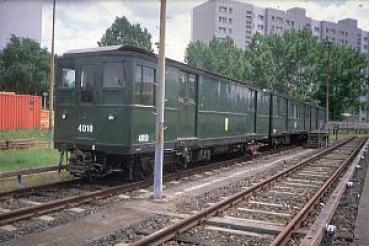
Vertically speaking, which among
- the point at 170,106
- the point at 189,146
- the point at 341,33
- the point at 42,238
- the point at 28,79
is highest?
the point at 341,33

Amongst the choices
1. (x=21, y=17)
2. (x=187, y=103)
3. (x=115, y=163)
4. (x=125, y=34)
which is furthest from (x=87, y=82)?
(x=125, y=34)

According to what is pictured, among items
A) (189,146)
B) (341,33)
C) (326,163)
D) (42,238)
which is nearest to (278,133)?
(326,163)

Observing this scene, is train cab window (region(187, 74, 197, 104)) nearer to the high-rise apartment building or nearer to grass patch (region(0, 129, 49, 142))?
grass patch (region(0, 129, 49, 142))

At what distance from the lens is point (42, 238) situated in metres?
7.38

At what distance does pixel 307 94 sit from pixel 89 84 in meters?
46.1

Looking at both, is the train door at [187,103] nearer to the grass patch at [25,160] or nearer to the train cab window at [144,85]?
the train cab window at [144,85]

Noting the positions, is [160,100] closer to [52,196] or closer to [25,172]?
[52,196]

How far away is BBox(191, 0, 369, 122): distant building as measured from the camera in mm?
111769

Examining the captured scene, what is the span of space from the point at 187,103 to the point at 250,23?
368 feet

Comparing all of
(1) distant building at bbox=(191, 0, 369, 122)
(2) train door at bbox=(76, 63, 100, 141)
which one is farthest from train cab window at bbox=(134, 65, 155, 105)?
(1) distant building at bbox=(191, 0, 369, 122)

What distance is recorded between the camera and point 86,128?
486 inches

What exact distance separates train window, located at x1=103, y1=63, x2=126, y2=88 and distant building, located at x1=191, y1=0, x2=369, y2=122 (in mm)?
91448

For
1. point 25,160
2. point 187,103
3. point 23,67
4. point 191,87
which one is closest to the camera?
point 187,103

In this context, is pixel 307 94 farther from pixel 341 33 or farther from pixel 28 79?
pixel 341 33
